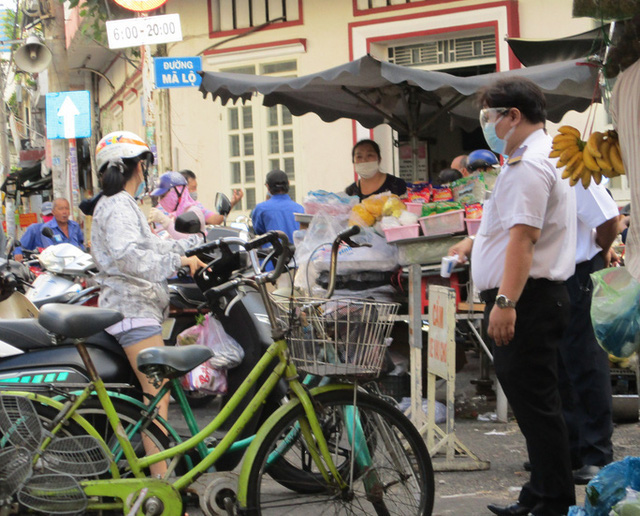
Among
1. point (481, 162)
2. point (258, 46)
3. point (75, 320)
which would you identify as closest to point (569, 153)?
point (75, 320)

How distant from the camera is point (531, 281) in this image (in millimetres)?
3980

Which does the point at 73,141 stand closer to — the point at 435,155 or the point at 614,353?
the point at 435,155

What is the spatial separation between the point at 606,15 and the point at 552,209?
1237 millimetres

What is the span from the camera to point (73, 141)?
14.9 meters

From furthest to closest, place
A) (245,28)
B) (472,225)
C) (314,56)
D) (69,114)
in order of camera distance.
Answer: (245,28) < (69,114) < (314,56) < (472,225)

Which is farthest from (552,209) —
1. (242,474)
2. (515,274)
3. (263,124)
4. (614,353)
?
(263,124)

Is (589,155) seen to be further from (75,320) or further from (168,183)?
(168,183)

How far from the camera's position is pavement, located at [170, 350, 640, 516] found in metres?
4.77

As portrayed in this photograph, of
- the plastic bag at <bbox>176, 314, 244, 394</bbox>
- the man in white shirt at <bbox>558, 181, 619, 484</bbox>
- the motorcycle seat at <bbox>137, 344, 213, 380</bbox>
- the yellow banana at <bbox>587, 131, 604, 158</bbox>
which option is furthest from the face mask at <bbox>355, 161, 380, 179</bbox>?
the yellow banana at <bbox>587, 131, 604, 158</bbox>

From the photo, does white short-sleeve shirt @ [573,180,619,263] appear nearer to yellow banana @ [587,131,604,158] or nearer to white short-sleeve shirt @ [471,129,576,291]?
white short-sleeve shirt @ [471,129,576,291]

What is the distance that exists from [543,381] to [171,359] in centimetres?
163

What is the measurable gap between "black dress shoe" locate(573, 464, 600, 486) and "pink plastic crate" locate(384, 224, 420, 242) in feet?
7.31

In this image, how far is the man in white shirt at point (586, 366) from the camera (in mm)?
5125

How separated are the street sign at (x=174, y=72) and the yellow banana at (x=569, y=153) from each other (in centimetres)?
739
